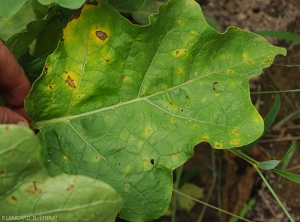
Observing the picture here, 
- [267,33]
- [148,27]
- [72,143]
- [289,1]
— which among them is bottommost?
[289,1]

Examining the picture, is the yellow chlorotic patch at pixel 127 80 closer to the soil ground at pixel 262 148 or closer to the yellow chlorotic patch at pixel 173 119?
the yellow chlorotic patch at pixel 173 119

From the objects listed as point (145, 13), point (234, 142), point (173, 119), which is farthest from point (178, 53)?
point (145, 13)

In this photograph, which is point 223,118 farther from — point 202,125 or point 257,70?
point 257,70

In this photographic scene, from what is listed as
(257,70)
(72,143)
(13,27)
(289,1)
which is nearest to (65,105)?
(72,143)

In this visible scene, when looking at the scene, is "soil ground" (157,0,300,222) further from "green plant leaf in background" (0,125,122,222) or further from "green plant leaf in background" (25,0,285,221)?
"green plant leaf in background" (0,125,122,222)

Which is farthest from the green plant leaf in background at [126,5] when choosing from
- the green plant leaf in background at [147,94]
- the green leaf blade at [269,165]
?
the green leaf blade at [269,165]

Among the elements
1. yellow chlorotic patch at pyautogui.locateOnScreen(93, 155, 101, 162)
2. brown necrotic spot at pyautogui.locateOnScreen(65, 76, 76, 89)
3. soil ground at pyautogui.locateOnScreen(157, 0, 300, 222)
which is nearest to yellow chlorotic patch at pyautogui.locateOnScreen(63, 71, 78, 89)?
brown necrotic spot at pyautogui.locateOnScreen(65, 76, 76, 89)
